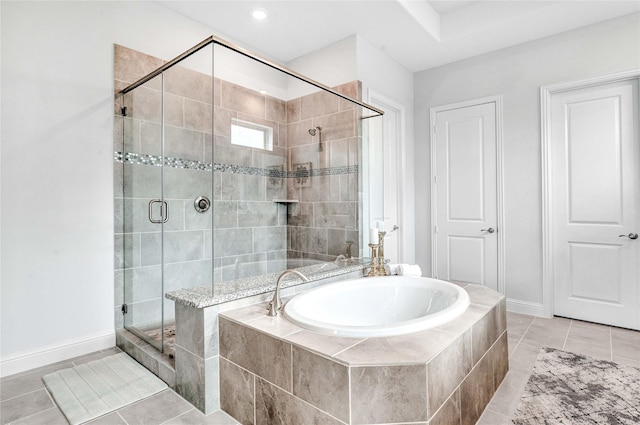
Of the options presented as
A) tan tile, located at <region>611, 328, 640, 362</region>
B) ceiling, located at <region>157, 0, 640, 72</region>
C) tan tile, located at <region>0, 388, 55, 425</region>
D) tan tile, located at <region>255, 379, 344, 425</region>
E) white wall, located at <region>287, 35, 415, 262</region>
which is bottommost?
tan tile, located at <region>611, 328, 640, 362</region>

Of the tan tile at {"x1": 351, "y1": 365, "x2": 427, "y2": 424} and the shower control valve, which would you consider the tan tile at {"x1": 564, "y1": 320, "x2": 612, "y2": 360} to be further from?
the shower control valve

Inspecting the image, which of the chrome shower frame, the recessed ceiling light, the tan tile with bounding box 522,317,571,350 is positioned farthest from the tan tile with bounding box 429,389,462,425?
the recessed ceiling light

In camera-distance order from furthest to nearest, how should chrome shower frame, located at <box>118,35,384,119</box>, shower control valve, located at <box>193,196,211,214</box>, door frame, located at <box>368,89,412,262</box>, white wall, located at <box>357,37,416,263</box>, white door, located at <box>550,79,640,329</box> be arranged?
door frame, located at <box>368,89,412,262</box>, white wall, located at <box>357,37,416,263</box>, white door, located at <box>550,79,640,329</box>, shower control valve, located at <box>193,196,211,214</box>, chrome shower frame, located at <box>118,35,384,119</box>

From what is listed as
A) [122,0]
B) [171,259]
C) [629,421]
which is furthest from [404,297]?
[122,0]

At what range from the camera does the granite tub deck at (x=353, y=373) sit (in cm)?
122

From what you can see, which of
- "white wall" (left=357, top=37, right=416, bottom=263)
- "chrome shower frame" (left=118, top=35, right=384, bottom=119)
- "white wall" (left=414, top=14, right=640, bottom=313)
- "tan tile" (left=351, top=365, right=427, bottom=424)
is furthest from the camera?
"white wall" (left=357, top=37, right=416, bottom=263)

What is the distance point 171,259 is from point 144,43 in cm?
165

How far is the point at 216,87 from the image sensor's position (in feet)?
6.41

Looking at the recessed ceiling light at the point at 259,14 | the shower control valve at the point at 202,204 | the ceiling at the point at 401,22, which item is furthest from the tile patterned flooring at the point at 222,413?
the recessed ceiling light at the point at 259,14

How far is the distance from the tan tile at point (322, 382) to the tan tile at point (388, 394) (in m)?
0.03

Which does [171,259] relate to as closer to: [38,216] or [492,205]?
[38,216]

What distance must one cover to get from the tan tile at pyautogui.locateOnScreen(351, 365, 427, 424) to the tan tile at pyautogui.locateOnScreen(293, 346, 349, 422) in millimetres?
35

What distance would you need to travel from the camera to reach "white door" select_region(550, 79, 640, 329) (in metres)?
2.88

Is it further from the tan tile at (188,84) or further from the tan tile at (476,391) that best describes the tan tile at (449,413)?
the tan tile at (188,84)
